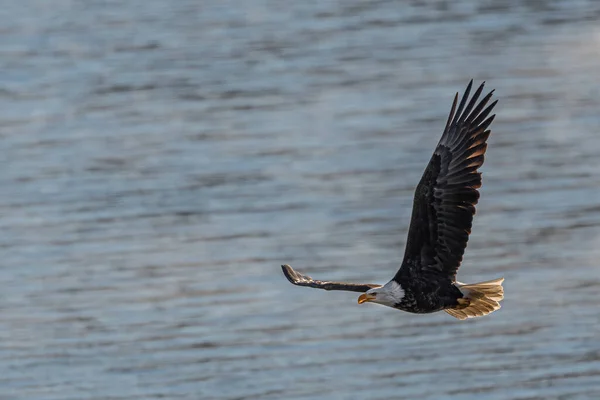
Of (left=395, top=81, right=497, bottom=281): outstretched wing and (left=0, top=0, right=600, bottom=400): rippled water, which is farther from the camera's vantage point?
(left=0, top=0, right=600, bottom=400): rippled water

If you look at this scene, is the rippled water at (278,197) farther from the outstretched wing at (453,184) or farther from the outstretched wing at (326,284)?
the outstretched wing at (453,184)

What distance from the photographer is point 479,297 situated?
8289 millimetres

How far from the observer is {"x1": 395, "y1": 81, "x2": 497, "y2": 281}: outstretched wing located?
7.80 m

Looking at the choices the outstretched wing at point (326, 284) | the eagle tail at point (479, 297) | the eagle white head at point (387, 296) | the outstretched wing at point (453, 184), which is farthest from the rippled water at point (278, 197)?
the outstretched wing at point (453, 184)

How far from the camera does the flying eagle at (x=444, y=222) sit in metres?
7.81

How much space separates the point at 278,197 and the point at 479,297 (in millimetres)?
3320

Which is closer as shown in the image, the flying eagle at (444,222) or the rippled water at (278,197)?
the flying eagle at (444,222)

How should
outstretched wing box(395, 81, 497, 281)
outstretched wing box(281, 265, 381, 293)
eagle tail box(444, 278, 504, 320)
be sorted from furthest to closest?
1. eagle tail box(444, 278, 504, 320)
2. outstretched wing box(281, 265, 381, 293)
3. outstretched wing box(395, 81, 497, 281)

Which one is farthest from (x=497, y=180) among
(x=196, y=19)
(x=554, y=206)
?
(x=196, y=19)

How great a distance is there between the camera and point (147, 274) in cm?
1072

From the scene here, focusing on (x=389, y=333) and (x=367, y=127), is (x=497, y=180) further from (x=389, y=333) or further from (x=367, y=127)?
(x=389, y=333)

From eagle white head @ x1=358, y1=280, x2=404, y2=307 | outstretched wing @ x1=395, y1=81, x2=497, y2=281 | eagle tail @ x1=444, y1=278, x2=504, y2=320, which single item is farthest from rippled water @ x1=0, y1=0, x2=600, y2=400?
outstretched wing @ x1=395, y1=81, x2=497, y2=281

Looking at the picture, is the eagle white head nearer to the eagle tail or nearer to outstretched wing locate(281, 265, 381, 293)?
outstretched wing locate(281, 265, 381, 293)

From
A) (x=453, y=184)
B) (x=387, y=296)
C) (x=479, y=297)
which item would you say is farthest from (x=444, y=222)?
(x=479, y=297)
